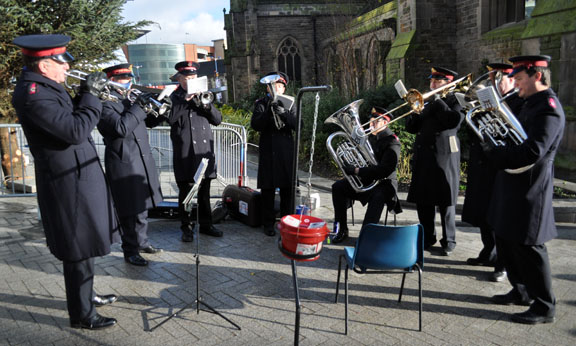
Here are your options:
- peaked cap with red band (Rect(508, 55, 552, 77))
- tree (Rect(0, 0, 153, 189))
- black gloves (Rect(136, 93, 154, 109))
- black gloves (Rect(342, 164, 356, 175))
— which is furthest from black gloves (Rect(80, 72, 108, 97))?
tree (Rect(0, 0, 153, 189))

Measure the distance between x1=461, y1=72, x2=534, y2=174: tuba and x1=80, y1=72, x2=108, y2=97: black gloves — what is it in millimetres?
3054

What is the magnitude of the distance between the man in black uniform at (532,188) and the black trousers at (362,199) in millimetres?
1648

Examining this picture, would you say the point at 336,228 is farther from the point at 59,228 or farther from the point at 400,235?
the point at 59,228

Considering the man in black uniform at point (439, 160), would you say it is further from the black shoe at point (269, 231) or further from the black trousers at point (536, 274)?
the black shoe at point (269, 231)

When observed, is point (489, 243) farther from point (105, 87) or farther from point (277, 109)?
point (105, 87)

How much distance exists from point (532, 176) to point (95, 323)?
3764mm

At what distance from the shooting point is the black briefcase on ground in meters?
6.52

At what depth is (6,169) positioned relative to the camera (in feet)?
34.0

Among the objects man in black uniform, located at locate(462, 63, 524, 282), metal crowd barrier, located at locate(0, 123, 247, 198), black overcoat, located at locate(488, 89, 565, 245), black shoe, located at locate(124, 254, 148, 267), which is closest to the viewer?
black overcoat, located at locate(488, 89, 565, 245)

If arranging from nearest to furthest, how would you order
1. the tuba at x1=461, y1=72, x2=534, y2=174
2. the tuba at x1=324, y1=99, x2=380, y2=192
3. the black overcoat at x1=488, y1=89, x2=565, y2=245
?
the black overcoat at x1=488, y1=89, x2=565, y2=245
the tuba at x1=461, y1=72, x2=534, y2=174
the tuba at x1=324, y1=99, x2=380, y2=192

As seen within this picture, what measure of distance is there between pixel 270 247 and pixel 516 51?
10549 mm

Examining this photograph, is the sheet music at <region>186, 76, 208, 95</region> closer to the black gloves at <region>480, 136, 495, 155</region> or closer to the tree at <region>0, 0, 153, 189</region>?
the black gloves at <region>480, 136, 495, 155</region>

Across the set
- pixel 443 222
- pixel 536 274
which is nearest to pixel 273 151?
pixel 443 222

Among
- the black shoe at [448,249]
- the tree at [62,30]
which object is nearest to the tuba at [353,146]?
the black shoe at [448,249]
